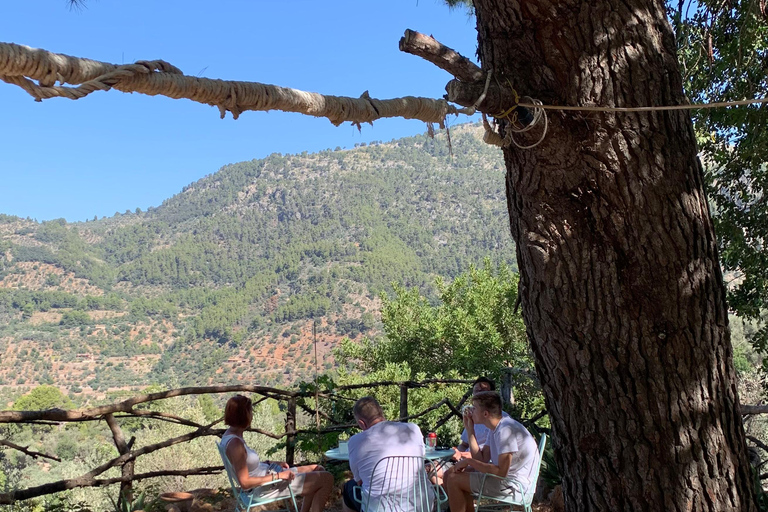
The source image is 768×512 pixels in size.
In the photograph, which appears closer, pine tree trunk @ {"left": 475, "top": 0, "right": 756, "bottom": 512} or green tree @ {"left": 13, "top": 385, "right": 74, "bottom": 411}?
pine tree trunk @ {"left": 475, "top": 0, "right": 756, "bottom": 512}

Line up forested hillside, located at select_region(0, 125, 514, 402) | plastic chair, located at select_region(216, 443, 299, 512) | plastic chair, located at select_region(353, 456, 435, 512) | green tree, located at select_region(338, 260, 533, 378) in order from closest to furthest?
plastic chair, located at select_region(353, 456, 435, 512) → plastic chair, located at select_region(216, 443, 299, 512) → green tree, located at select_region(338, 260, 533, 378) → forested hillside, located at select_region(0, 125, 514, 402)

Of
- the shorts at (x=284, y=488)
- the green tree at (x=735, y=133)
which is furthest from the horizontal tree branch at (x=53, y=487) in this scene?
the green tree at (x=735, y=133)

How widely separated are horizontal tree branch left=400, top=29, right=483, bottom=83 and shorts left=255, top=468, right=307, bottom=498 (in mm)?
2158

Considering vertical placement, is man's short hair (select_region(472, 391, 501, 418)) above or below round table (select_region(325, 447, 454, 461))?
above

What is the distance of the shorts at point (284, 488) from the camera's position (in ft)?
10.0

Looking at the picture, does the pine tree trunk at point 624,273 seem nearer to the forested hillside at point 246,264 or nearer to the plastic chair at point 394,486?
the plastic chair at point 394,486

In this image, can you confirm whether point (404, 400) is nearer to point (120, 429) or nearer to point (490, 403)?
point (490, 403)

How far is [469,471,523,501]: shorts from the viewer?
301 centimetres

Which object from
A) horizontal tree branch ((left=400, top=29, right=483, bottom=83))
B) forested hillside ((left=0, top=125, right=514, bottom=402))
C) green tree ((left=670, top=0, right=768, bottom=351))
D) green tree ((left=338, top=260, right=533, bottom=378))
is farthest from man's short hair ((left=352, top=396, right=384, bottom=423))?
forested hillside ((left=0, top=125, right=514, bottom=402))

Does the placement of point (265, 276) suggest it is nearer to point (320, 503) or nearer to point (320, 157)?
point (320, 157)

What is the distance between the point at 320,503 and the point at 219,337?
8187 cm

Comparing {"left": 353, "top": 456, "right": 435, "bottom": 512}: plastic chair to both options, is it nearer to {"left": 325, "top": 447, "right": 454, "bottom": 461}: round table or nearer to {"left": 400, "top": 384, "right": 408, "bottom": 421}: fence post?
{"left": 325, "top": 447, "right": 454, "bottom": 461}: round table

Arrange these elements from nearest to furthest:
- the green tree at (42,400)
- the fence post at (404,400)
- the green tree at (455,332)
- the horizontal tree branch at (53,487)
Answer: the horizontal tree branch at (53,487), the fence post at (404,400), the green tree at (455,332), the green tree at (42,400)

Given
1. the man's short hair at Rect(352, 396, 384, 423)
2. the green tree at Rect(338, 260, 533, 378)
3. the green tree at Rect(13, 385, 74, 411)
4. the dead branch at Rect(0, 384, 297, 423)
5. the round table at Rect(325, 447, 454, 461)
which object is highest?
the man's short hair at Rect(352, 396, 384, 423)
